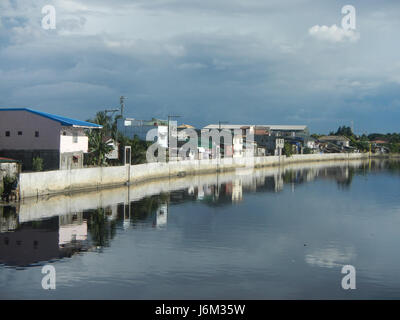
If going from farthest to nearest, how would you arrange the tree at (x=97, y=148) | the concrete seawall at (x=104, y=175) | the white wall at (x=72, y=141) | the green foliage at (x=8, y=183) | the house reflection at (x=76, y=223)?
the tree at (x=97, y=148), the white wall at (x=72, y=141), the concrete seawall at (x=104, y=175), the green foliage at (x=8, y=183), the house reflection at (x=76, y=223)

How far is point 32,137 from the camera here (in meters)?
44.5

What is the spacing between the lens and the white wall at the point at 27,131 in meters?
→ 44.1

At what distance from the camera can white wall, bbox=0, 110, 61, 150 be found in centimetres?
4409

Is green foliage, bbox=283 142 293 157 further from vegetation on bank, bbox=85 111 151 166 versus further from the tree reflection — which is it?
the tree reflection

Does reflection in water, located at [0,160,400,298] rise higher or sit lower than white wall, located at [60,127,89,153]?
lower

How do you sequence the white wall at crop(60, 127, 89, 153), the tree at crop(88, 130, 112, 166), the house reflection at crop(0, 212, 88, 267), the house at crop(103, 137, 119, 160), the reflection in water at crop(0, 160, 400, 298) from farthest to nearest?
the house at crop(103, 137, 119, 160), the tree at crop(88, 130, 112, 166), the white wall at crop(60, 127, 89, 153), the reflection in water at crop(0, 160, 400, 298), the house reflection at crop(0, 212, 88, 267)

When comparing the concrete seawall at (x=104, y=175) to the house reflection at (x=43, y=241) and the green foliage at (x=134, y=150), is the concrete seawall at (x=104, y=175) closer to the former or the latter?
the green foliage at (x=134, y=150)

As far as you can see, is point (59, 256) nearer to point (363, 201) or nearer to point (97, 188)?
point (97, 188)

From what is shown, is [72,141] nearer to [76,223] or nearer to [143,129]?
[76,223]

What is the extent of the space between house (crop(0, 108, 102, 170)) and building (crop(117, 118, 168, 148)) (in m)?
34.7

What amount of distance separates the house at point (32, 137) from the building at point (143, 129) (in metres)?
34.7

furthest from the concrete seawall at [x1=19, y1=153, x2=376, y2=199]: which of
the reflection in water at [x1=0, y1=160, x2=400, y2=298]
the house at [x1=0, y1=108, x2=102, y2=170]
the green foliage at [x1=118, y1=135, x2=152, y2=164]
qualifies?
the house at [x1=0, y1=108, x2=102, y2=170]

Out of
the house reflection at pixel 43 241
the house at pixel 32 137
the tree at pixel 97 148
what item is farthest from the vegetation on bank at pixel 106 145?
the house reflection at pixel 43 241

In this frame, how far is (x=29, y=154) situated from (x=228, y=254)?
27448 millimetres
